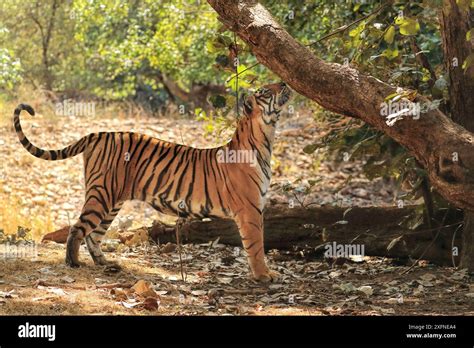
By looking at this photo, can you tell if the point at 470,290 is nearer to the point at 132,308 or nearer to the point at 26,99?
Answer: the point at 132,308

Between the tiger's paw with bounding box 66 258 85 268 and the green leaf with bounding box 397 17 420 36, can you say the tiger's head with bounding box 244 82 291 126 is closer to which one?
the green leaf with bounding box 397 17 420 36

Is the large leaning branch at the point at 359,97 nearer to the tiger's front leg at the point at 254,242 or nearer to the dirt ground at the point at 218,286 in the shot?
the dirt ground at the point at 218,286

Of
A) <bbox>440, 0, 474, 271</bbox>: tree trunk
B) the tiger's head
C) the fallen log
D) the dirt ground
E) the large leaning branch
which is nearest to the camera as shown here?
the large leaning branch

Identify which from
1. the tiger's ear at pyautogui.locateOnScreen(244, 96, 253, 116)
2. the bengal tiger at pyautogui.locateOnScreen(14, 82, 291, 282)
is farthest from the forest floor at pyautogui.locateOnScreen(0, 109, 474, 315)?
the tiger's ear at pyautogui.locateOnScreen(244, 96, 253, 116)

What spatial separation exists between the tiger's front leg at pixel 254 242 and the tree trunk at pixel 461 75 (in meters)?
1.74

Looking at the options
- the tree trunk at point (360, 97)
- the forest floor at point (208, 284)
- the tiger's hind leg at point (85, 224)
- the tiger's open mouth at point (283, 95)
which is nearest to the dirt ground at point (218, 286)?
the forest floor at point (208, 284)

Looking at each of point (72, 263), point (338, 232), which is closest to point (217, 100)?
point (338, 232)

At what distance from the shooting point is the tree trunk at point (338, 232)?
26.3 ft

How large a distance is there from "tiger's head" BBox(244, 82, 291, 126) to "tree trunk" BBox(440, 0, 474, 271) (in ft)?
4.57

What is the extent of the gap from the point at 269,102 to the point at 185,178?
0.97 m

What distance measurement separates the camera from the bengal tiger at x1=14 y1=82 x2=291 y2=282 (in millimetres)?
7184

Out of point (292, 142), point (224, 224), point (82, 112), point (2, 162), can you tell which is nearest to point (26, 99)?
point (82, 112)

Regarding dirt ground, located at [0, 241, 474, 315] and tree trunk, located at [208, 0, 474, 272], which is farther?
dirt ground, located at [0, 241, 474, 315]

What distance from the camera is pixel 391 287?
720cm
